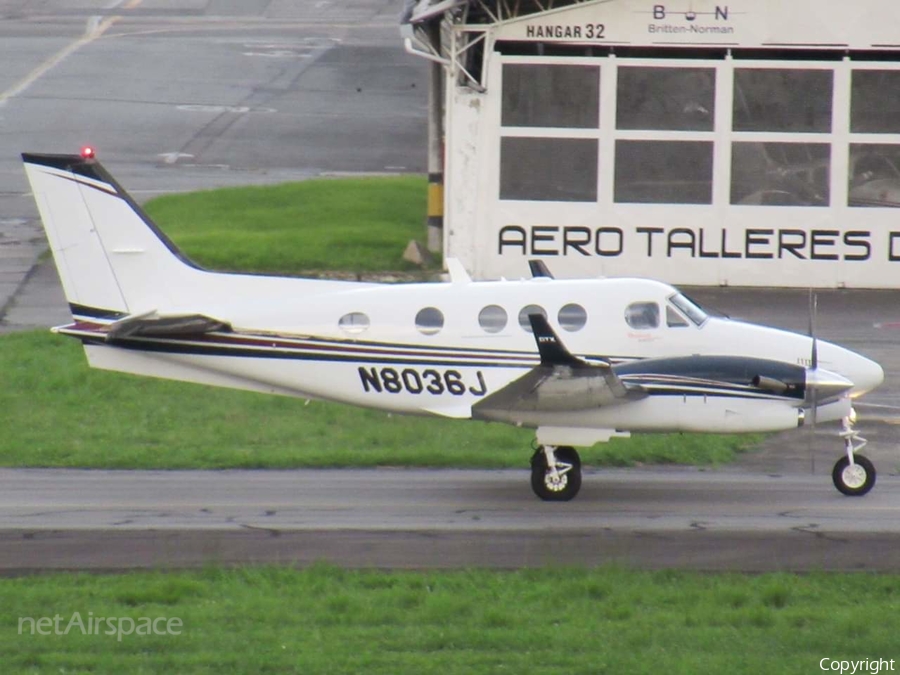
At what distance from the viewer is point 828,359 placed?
14.5m

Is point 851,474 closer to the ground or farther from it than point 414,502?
farther from it

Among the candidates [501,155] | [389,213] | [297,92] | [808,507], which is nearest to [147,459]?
[808,507]

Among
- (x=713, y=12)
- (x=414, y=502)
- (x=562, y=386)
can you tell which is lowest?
(x=414, y=502)

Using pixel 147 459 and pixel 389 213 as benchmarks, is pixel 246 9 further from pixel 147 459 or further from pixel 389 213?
pixel 147 459

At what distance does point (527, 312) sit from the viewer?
1463 cm

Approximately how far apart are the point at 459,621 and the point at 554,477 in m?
4.04

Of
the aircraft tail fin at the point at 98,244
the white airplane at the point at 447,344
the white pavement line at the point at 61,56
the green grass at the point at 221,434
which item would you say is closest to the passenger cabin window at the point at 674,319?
the white airplane at the point at 447,344

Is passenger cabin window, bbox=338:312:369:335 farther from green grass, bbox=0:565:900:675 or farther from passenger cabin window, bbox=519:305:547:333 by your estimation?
green grass, bbox=0:565:900:675

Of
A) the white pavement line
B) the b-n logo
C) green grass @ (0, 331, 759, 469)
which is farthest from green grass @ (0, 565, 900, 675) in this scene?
the white pavement line

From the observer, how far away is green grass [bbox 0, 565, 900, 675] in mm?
9516

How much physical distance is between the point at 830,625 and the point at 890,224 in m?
17.6

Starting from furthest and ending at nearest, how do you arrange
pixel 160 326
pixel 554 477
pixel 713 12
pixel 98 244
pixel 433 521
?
pixel 713 12 < pixel 98 244 < pixel 160 326 < pixel 554 477 < pixel 433 521

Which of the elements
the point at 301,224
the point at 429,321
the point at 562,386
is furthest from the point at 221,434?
the point at 301,224

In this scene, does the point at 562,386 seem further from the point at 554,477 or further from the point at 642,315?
the point at 642,315
